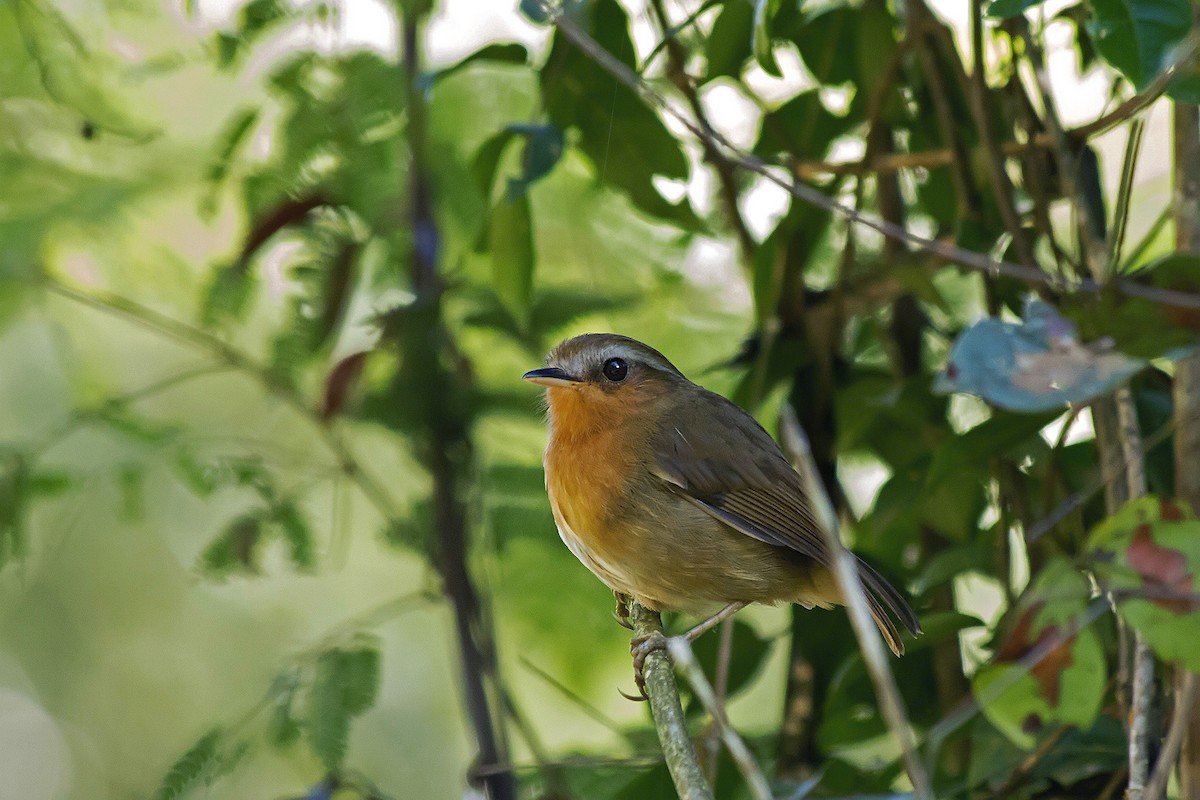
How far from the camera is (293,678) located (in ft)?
9.90

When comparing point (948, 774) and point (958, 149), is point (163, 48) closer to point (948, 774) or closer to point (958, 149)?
point (958, 149)

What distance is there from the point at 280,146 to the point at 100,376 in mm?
1680

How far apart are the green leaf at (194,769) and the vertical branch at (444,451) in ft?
2.14

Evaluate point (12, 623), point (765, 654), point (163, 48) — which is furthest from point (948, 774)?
point (12, 623)

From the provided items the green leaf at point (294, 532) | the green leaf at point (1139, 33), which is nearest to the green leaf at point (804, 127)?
the green leaf at point (1139, 33)

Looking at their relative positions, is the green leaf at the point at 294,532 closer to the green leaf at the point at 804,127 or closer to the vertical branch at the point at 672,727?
the vertical branch at the point at 672,727

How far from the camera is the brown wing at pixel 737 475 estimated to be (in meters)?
2.71

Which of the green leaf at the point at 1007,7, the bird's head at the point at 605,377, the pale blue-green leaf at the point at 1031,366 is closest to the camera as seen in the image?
the pale blue-green leaf at the point at 1031,366

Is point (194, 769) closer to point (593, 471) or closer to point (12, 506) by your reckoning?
point (12, 506)

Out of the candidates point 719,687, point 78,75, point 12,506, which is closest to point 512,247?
point 719,687

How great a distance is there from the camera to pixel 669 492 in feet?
8.97

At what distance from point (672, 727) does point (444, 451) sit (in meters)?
1.61

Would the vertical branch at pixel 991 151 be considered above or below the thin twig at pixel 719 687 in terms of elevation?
above

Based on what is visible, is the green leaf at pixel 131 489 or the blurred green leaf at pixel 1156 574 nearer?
the blurred green leaf at pixel 1156 574
